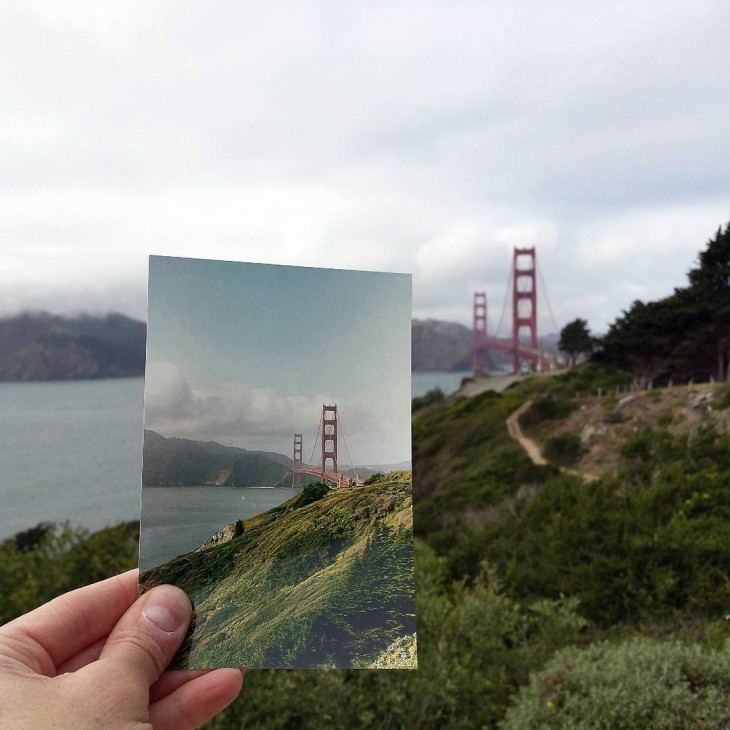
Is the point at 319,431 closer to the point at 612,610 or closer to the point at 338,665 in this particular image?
the point at 338,665

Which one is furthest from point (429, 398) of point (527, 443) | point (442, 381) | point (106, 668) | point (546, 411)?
point (106, 668)

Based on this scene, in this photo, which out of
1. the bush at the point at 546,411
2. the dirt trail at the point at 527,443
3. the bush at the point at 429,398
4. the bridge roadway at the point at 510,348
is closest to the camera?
the dirt trail at the point at 527,443

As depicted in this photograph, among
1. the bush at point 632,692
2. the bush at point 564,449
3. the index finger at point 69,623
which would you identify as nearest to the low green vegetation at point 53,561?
the bush at point 632,692

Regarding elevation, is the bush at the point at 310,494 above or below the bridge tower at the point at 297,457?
below

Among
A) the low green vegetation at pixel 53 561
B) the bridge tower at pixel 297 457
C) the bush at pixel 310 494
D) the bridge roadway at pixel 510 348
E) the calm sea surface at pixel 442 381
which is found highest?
the bridge roadway at pixel 510 348

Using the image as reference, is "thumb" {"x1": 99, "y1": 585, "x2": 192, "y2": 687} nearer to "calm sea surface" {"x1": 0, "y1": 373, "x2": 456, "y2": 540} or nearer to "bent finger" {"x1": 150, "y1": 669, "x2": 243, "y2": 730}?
"bent finger" {"x1": 150, "y1": 669, "x2": 243, "y2": 730}

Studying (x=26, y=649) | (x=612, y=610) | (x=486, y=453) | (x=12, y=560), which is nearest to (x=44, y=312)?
(x=12, y=560)

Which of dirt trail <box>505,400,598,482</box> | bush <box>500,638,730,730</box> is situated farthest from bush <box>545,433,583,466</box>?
bush <box>500,638,730,730</box>

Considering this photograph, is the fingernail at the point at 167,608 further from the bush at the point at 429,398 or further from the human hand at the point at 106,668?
the bush at the point at 429,398

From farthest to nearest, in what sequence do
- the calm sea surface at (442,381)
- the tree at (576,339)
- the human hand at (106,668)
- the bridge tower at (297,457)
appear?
the calm sea surface at (442,381), the tree at (576,339), the bridge tower at (297,457), the human hand at (106,668)
